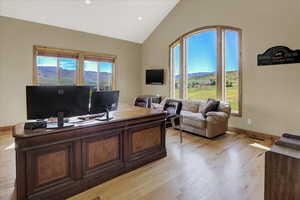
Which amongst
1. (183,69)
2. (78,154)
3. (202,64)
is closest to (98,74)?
(183,69)

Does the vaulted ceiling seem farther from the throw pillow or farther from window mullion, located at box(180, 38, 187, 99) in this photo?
the throw pillow

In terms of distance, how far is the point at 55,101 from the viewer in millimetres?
2010

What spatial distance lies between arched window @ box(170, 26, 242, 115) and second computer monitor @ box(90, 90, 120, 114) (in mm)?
3607

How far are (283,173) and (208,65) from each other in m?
4.46

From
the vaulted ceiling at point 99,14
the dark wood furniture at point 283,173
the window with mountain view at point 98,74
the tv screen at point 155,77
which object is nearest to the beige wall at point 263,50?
the vaulted ceiling at point 99,14

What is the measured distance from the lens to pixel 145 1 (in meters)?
5.54

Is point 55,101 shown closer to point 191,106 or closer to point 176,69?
point 191,106

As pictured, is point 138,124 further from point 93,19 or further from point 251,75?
point 93,19

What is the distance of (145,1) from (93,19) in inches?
67.7

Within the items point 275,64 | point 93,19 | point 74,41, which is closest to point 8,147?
point 74,41

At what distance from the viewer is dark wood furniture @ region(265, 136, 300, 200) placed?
4.36ft

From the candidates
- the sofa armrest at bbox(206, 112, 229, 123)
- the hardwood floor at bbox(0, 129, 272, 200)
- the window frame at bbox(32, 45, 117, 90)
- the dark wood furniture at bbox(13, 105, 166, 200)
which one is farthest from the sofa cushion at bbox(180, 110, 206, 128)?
the window frame at bbox(32, 45, 117, 90)

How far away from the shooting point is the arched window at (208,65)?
4867 millimetres

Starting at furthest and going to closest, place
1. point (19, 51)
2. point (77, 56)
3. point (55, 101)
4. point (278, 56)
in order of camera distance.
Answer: point (77, 56) < point (19, 51) < point (278, 56) < point (55, 101)
